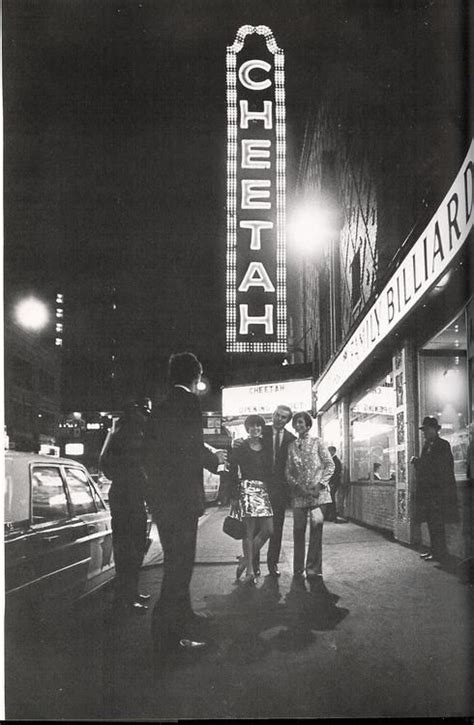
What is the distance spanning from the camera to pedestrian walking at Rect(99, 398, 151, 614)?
3.87 meters

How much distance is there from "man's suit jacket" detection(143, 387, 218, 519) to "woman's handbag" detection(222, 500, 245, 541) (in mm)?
203

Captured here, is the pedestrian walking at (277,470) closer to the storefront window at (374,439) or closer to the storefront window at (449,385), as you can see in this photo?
the storefront window at (374,439)

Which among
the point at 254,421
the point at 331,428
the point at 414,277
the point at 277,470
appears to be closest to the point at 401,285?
the point at 414,277

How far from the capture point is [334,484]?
161 inches

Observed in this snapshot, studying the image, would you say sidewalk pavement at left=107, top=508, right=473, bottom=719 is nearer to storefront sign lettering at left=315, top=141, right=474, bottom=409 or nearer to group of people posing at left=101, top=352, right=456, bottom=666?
group of people posing at left=101, top=352, right=456, bottom=666

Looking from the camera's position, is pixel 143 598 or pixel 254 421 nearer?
pixel 143 598

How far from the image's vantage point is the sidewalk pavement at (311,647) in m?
3.57

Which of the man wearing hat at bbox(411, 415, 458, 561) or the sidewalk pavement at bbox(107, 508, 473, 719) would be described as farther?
the man wearing hat at bbox(411, 415, 458, 561)

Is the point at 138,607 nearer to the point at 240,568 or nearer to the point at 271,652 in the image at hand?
the point at 240,568

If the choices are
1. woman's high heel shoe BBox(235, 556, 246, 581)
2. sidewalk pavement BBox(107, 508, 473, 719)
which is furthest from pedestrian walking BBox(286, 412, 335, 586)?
woman's high heel shoe BBox(235, 556, 246, 581)

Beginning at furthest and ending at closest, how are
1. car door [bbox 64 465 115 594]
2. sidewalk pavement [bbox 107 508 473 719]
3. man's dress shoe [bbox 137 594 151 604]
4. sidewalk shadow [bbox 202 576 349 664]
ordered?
car door [bbox 64 465 115 594] < man's dress shoe [bbox 137 594 151 604] < sidewalk shadow [bbox 202 576 349 664] < sidewalk pavement [bbox 107 508 473 719]

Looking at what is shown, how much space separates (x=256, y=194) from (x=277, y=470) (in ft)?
6.14

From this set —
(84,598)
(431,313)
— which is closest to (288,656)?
(84,598)

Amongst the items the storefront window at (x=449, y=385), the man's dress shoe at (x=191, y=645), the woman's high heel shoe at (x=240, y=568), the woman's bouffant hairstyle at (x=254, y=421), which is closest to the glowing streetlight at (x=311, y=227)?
the storefront window at (x=449, y=385)
